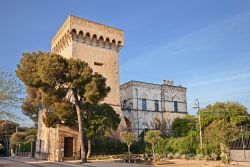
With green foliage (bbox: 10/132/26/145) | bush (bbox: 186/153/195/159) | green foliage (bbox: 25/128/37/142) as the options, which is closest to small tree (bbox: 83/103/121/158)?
bush (bbox: 186/153/195/159)

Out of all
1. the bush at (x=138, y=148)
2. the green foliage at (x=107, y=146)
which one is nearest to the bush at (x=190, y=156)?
the bush at (x=138, y=148)

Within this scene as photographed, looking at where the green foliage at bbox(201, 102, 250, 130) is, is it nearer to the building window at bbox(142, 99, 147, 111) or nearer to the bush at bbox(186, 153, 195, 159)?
the bush at bbox(186, 153, 195, 159)

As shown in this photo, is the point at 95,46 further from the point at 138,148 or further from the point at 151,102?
the point at 151,102

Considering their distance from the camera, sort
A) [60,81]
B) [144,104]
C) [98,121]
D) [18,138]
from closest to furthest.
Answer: [60,81] → [98,121] → [144,104] → [18,138]

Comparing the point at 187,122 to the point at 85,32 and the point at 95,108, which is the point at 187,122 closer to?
the point at 95,108

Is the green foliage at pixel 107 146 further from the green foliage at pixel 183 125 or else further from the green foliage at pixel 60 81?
the green foliage at pixel 183 125

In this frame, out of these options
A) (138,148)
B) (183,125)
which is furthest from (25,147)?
(183,125)

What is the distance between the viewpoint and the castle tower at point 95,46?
31.1 meters

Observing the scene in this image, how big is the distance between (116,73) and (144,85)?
28.4 ft

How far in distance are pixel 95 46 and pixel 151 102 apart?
1398 cm

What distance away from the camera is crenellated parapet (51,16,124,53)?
3095 centimetres

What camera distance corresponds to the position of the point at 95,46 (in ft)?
108

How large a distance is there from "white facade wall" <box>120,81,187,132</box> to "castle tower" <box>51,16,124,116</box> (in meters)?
6.55

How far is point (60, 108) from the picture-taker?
2295cm
